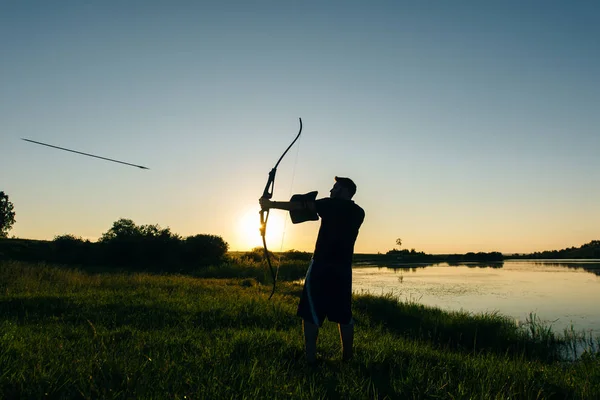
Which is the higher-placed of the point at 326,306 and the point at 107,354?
the point at 326,306

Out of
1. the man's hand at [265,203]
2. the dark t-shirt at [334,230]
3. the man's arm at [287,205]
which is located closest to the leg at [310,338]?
the dark t-shirt at [334,230]

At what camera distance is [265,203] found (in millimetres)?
5059

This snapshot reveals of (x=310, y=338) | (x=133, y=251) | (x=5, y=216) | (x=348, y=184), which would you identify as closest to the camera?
(x=310, y=338)

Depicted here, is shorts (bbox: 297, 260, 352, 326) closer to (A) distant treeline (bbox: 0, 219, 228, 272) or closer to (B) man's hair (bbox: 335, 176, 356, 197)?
(B) man's hair (bbox: 335, 176, 356, 197)

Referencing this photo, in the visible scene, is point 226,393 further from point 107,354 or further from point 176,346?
point 176,346

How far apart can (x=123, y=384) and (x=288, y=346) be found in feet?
7.81

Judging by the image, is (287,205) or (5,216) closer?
(287,205)

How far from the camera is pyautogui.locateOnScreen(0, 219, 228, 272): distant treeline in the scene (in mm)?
32000

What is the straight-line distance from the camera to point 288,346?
5.47 metres

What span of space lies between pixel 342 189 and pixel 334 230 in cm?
54

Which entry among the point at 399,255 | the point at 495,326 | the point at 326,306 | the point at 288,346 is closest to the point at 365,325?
the point at 495,326

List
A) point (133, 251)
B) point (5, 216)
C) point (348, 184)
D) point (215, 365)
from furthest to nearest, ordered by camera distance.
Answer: point (5, 216), point (133, 251), point (348, 184), point (215, 365)

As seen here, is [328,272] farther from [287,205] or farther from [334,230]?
[287,205]

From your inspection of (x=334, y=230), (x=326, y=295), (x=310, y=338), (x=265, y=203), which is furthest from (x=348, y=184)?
(x=310, y=338)
